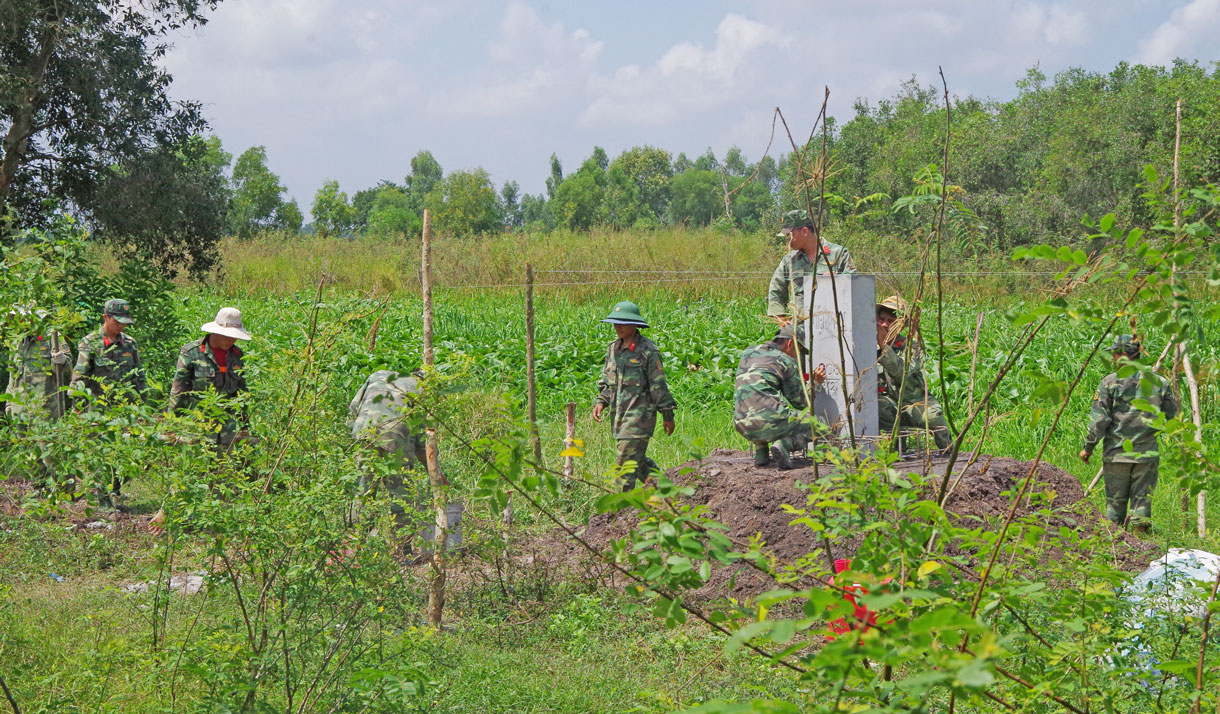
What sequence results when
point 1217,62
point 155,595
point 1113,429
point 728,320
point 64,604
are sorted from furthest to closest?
point 1217,62
point 728,320
point 1113,429
point 64,604
point 155,595

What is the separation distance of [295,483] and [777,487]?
13.1ft

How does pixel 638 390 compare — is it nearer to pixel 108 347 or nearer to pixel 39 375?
pixel 108 347

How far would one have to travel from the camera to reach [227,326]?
23.0ft

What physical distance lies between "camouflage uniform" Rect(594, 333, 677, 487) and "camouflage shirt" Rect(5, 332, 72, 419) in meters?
A: 3.84

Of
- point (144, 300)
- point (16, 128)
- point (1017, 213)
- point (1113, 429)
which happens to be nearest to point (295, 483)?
point (1113, 429)

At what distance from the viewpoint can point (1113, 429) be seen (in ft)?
23.5

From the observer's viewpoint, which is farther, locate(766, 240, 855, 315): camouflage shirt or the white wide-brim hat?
the white wide-brim hat

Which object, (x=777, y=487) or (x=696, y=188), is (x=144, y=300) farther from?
(x=696, y=188)

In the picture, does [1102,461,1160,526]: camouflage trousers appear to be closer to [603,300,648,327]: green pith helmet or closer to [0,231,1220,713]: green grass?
[0,231,1220,713]: green grass

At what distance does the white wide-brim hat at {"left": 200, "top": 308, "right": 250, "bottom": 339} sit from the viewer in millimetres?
6875

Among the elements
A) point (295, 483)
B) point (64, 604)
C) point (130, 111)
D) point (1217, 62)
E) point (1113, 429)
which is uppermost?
point (1217, 62)

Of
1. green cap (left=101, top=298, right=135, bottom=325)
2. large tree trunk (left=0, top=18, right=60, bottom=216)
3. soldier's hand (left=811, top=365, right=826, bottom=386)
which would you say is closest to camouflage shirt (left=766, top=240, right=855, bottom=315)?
soldier's hand (left=811, top=365, right=826, bottom=386)

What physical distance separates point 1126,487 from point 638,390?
A: 12.1 ft

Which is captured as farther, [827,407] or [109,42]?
[109,42]
